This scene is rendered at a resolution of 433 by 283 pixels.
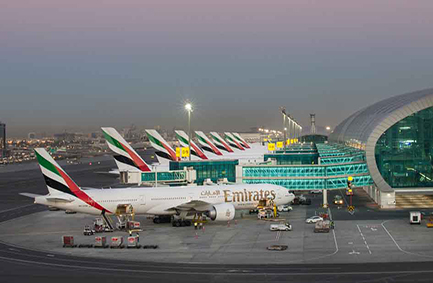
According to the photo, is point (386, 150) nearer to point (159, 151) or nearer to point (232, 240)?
point (232, 240)

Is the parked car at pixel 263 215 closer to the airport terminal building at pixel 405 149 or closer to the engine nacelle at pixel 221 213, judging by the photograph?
the engine nacelle at pixel 221 213

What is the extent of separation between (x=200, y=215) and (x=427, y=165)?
120 feet

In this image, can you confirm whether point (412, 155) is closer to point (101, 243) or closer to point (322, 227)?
point (322, 227)

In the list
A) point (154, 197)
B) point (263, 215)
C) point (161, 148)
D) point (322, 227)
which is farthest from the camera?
point (161, 148)

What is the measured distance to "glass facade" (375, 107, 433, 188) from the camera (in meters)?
78.1

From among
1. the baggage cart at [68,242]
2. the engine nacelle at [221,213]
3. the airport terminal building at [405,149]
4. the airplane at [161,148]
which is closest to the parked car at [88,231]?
the baggage cart at [68,242]

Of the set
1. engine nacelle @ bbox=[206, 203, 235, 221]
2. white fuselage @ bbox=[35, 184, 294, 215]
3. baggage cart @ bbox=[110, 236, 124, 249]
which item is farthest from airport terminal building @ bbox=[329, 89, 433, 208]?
baggage cart @ bbox=[110, 236, 124, 249]

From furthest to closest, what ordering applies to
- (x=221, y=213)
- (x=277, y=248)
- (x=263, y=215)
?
(x=263, y=215) → (x=221, y=213) → (x=277, y=248)

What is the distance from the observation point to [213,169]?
84.1m

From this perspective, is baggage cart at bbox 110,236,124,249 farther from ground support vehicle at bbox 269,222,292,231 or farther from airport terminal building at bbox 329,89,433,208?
airport terminal building at bbox 329,89,433,208

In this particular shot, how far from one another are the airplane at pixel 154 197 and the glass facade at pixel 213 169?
A: 48.6 ft

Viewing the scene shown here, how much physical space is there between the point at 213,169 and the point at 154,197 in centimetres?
2312

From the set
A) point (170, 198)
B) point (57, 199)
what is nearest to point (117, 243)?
point (57, 199)

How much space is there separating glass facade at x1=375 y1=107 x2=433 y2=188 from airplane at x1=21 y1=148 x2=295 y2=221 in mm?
18579
